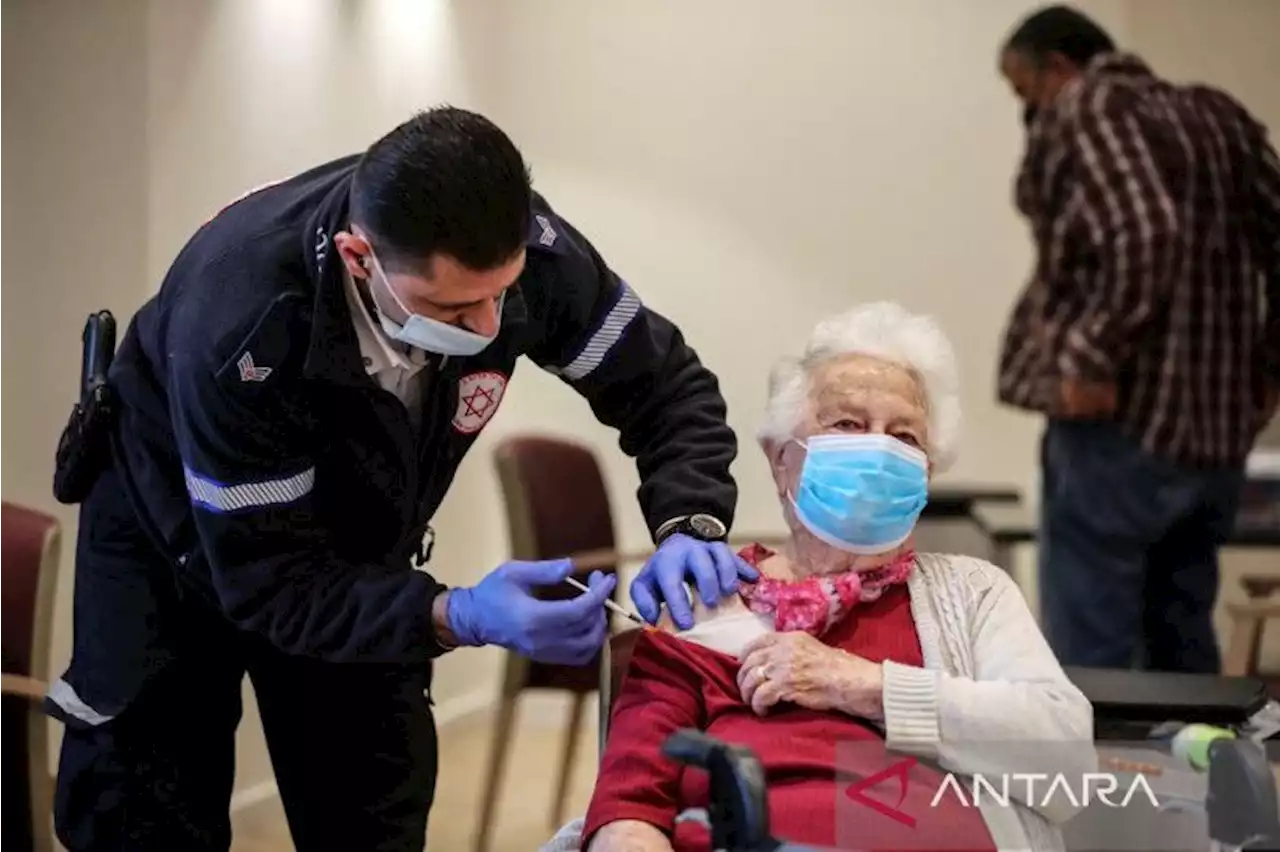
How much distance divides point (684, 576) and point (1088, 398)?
1.31m

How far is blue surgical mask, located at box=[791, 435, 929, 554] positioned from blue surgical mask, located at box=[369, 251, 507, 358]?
0.41 meters

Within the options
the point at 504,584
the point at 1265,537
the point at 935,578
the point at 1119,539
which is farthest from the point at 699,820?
the point at 1265,537

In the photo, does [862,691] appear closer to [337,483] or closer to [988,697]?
[988,697]

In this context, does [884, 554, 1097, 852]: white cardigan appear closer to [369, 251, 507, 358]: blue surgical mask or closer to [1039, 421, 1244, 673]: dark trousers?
[369, 251, 507, 358]: blue surgical mask

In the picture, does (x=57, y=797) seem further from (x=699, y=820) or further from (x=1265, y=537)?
(x=1265, y=537)

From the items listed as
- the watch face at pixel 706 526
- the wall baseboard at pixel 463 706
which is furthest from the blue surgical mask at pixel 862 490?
the wall baseboard at pixel 463 706

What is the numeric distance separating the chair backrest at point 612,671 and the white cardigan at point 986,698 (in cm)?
13

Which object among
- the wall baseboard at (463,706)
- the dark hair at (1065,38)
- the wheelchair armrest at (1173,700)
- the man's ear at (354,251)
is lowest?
the wall baseboard at (463,706)

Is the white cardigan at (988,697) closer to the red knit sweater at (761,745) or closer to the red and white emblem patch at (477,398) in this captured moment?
the red knit sweater at (761,745)

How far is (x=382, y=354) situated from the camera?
5.14ft

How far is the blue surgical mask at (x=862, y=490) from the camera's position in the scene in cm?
165

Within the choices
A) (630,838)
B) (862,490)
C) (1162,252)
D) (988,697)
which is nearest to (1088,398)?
(1162,252)

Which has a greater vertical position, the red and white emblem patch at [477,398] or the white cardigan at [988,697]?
the red and white emblem patch at [477,398]

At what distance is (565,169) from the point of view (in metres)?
3.69
